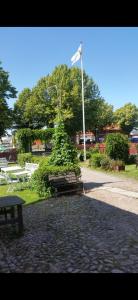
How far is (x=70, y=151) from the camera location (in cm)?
1392

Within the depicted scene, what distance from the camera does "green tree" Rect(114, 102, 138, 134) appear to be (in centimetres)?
7344

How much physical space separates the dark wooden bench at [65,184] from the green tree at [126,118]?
6077cm

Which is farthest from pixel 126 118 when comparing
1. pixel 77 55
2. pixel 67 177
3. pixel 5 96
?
pixel 67 177

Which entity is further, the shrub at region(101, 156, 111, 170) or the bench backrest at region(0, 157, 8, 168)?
→ the bench backrest at region(0, 157, 8, 168)

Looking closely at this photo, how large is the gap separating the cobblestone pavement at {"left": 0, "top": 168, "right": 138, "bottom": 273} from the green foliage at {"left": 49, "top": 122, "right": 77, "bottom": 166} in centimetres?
268

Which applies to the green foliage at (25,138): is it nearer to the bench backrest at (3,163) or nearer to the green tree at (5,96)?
the green tree at (5,96)

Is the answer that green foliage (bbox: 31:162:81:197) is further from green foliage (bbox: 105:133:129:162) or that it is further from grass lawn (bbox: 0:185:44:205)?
green foliage (bbox: 105:133:129:162)

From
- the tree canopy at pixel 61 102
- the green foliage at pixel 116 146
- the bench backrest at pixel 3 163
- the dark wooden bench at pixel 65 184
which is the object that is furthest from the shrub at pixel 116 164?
the tree canopy at pixel 61 102

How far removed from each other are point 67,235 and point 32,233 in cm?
85

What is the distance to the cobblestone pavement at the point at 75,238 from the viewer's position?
222 inches

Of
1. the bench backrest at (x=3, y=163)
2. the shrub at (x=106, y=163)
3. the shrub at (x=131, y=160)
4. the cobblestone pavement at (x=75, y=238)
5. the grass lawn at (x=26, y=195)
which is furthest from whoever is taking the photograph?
the shrub at (x=131, y=160)

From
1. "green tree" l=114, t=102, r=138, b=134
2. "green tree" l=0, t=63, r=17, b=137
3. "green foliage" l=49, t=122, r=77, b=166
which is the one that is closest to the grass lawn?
"green foliage" l=49, t=122, r=77, b=166

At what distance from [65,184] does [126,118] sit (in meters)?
62.6

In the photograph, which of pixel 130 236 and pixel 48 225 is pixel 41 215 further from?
pixel 130 236
